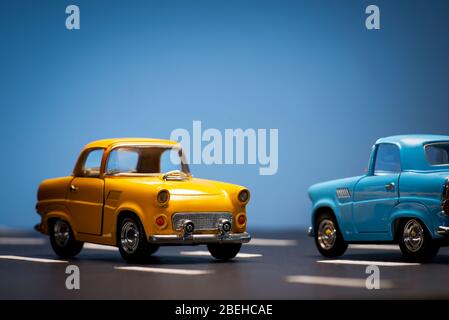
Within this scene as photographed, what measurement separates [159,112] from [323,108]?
2949mm

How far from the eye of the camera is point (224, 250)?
1459cm

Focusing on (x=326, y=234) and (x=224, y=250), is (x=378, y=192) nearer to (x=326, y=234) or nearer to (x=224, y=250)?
(x=326, y=234)

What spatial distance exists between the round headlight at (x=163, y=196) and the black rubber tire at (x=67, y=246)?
6.63 ft

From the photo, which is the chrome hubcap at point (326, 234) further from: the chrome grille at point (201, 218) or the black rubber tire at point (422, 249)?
the chrome grille at point (201, 218)

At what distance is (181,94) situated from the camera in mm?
20609

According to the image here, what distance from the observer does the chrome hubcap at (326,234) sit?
15188 millimetres

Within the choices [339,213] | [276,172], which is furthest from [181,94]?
[339,213]

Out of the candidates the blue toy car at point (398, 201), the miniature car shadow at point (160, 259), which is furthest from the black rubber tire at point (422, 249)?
the miniature car shadow at point (160, 259)

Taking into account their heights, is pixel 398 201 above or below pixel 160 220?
above

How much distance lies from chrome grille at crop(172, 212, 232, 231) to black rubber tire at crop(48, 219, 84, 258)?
204 cm

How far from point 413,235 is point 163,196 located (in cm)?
304

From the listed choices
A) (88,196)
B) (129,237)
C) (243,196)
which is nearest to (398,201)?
(243,196)

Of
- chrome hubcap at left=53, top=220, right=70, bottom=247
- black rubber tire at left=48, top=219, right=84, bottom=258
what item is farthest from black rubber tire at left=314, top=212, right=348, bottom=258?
chrome hubcap at left=53, top=220, right=70, bottom=247
